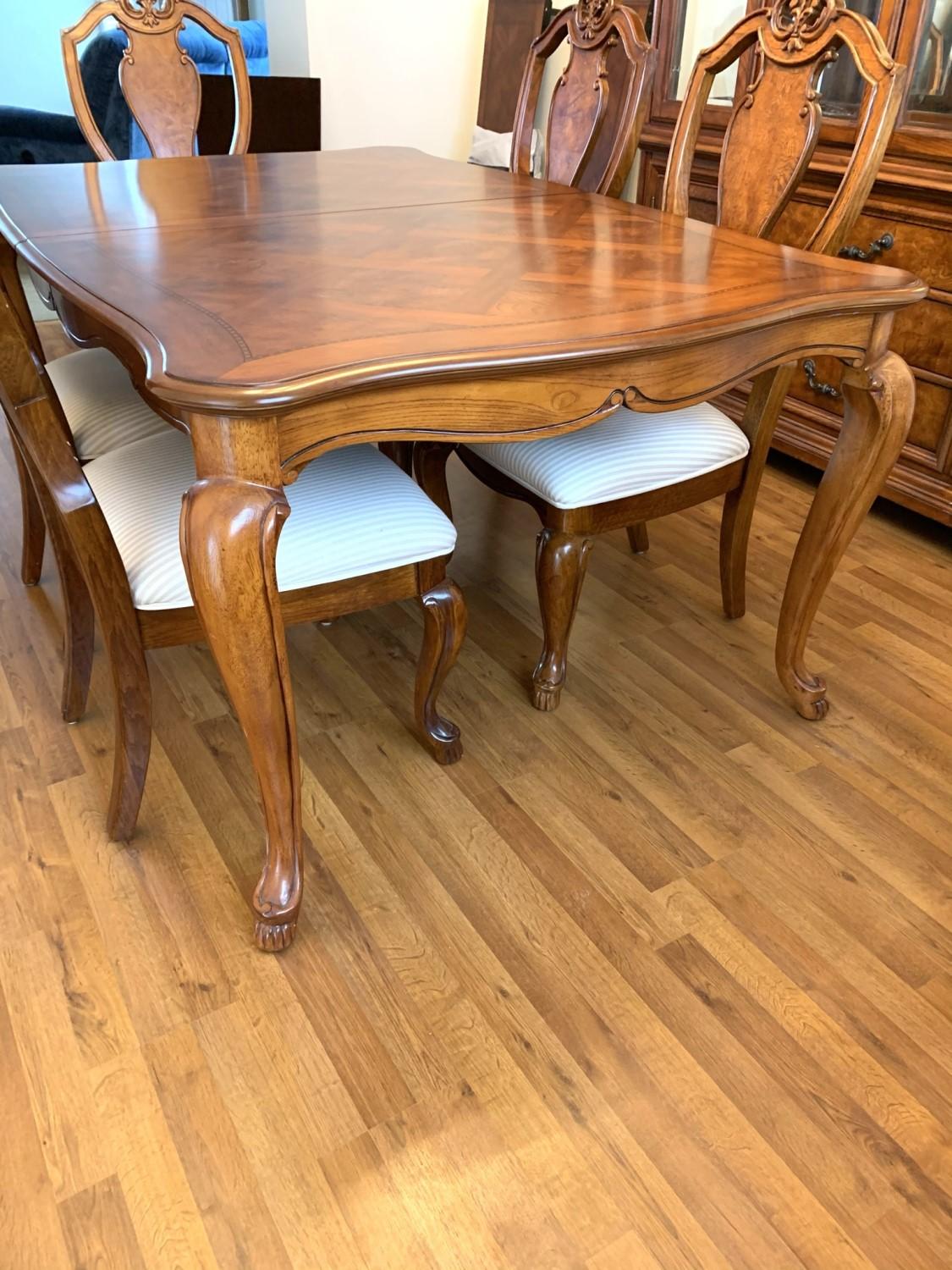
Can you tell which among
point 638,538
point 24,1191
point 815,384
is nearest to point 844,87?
point 815,384

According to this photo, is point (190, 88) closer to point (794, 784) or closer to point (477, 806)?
point (477, 806)

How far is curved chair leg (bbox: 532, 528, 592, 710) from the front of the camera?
147 cm

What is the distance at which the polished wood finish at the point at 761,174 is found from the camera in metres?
1.37

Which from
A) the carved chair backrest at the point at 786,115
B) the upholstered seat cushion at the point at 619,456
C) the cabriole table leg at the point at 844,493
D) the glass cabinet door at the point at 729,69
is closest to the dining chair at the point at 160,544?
the upholstered seat cushion at the point at 619,456

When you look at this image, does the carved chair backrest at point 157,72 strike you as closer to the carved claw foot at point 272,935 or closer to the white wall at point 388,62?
the white wall at point 388,62

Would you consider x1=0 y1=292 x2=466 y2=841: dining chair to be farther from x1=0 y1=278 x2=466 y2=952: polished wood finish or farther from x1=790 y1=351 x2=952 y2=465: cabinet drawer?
x1=790 y1=351 x2=952 y2=465: cabinet drawer

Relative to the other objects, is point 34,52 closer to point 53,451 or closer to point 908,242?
point 908,242

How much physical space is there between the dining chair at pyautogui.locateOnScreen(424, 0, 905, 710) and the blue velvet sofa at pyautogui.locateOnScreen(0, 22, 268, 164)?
2477 millimetres

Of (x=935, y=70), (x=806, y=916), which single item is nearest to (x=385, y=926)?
(x=806, y=916)

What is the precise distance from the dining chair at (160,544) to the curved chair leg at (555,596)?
227 millimetres

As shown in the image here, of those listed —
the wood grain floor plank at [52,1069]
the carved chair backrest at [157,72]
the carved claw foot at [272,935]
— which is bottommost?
the wood grain floor plank at [52,1069]

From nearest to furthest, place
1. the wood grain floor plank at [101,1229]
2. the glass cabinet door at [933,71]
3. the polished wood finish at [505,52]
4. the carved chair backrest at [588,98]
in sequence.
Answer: the wood grain floor plank at [101,1229]
the carved chair backrest at [588,98]
the glass cabinet door at [933,71]
the polished wood finish at [505,52]

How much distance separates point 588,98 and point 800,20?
52 cm

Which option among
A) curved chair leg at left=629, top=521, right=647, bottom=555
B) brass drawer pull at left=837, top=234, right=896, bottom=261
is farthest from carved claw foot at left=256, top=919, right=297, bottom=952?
brass drawer pull at left=837, top=234, right=896, bottom=261
